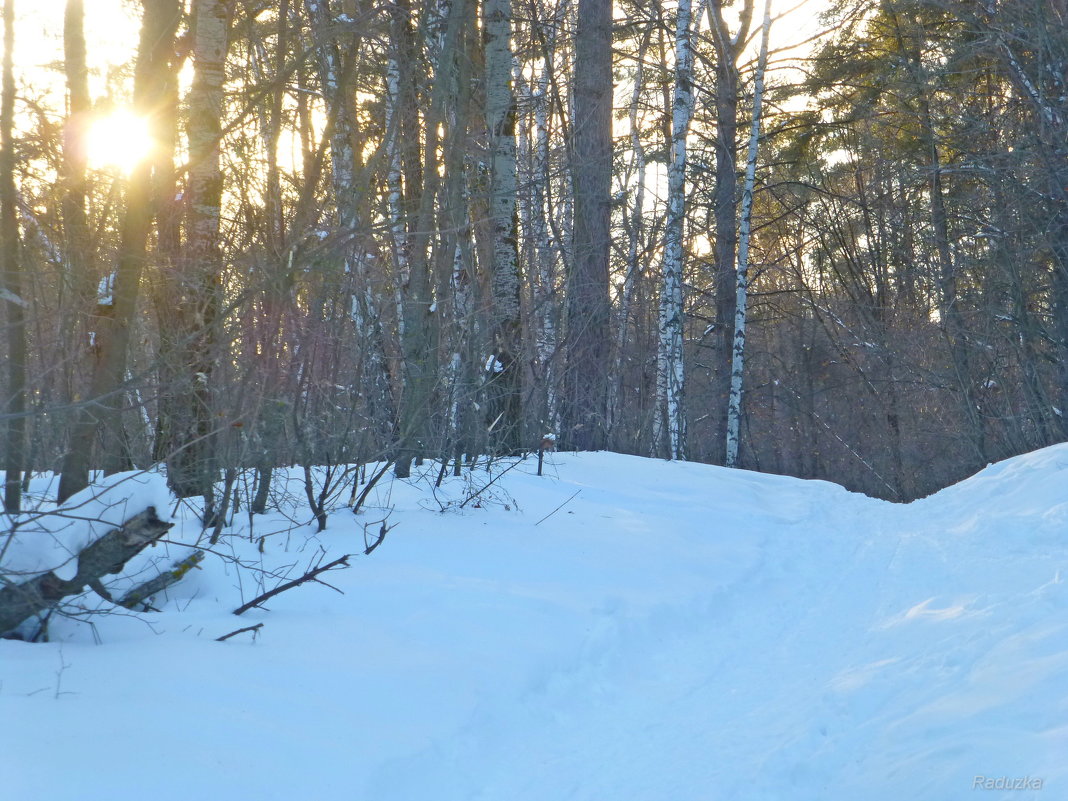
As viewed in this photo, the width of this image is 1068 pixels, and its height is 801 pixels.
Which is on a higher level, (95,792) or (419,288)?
(419,288)

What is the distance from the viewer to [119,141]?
14.2 feet

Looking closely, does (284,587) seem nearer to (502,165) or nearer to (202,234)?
(202,234)

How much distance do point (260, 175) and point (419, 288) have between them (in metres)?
1.56

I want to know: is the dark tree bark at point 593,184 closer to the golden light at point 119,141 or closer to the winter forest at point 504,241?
the winter forest at point 504,241

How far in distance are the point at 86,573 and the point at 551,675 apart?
6.83ft

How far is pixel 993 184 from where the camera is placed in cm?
1350

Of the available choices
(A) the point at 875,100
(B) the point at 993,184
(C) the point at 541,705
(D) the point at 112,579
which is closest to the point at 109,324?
(D) the point at 112,579

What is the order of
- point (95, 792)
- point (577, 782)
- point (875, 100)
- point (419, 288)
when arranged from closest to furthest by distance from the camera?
point (95, 792), point (577, 782), point (419, 288), point (875, 100)

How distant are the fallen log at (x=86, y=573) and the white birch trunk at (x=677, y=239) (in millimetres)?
10765

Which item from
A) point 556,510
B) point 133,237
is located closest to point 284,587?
point 133,237

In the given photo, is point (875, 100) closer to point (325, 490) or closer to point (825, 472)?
point (825, 472)

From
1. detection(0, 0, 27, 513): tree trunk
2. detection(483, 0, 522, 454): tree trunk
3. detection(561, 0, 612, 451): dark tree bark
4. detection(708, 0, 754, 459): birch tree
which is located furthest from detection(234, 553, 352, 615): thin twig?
detection(708, 0, 754, 459): birch tree

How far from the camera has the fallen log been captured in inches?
128

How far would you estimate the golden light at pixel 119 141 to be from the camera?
147 inches
